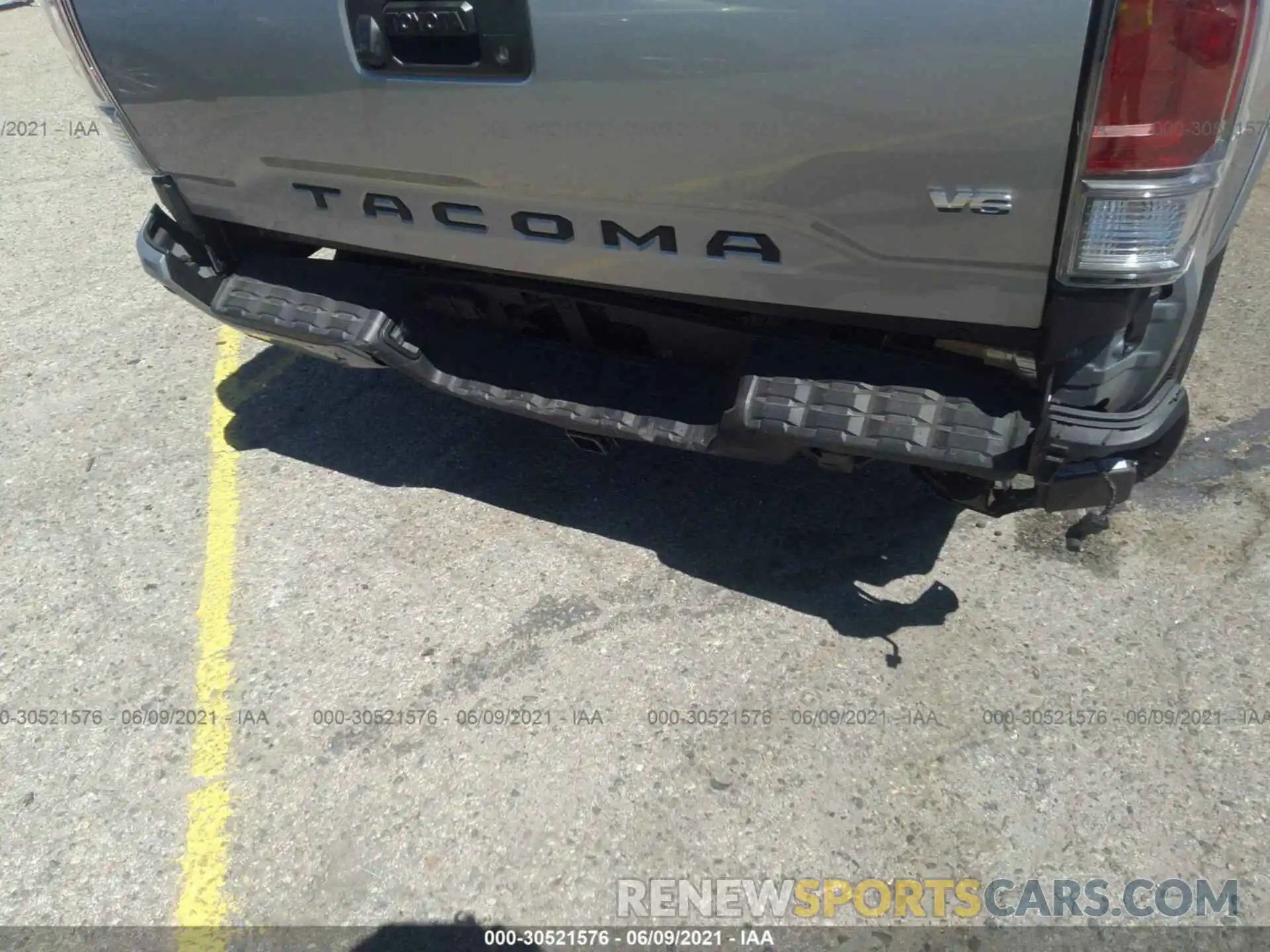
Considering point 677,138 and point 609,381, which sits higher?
point 677,138

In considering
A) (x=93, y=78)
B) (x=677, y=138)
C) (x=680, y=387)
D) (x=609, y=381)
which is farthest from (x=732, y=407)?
(x=93, y=78)

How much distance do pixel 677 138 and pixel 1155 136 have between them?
92 cm

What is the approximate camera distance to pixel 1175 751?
2.41 meters

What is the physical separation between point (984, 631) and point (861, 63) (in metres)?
1.62

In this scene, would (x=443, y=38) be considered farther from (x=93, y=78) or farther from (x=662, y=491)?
(x=662, y=491)

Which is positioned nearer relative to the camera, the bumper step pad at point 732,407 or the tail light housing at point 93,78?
the bumper step pad at point 732,407

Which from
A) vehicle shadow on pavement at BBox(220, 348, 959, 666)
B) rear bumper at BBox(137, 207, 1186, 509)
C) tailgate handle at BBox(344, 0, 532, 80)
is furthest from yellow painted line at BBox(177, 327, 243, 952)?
tailgate handle at BBox(344, 0, 532, 80)

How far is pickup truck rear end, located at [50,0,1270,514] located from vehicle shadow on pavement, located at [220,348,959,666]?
0.53m

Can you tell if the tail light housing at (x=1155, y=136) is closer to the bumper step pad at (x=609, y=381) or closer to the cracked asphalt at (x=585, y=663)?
the bumper step pad at (x=609, y=381)

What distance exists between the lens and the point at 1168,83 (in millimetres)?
1713

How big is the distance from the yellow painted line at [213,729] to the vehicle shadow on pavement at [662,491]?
27 centimetres

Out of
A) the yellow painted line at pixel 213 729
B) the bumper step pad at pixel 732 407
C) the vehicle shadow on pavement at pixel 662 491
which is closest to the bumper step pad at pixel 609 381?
the bumper step pad at pixel 732 407

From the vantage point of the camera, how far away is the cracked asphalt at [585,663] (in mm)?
2303

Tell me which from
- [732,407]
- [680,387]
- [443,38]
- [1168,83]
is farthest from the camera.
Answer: [680,387]
